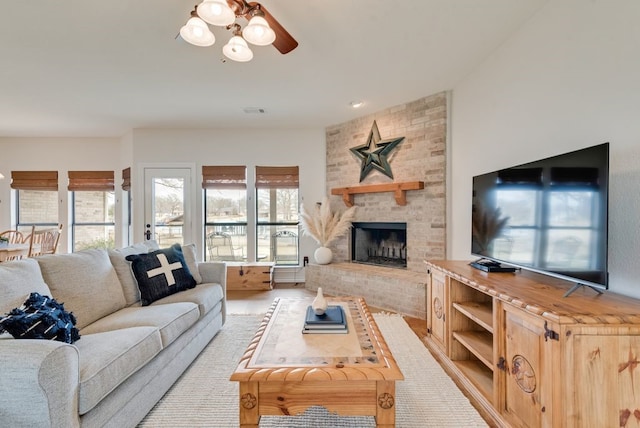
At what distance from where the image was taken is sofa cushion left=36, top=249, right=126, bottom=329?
1.82 m

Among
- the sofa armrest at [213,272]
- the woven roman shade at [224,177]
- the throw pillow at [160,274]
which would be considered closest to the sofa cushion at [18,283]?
the throw pillow at [160,274]

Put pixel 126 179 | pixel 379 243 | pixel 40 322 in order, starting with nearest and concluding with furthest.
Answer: pixel 40 322
pixel 379 243
pixel 126 179

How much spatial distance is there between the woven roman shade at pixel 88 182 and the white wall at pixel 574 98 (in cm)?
590

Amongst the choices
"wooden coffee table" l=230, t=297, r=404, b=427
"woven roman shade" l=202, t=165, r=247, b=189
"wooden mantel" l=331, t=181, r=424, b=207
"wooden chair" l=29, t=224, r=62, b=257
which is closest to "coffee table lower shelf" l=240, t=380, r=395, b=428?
"wooden coffee table" l=230, t=297, r=404, b=427

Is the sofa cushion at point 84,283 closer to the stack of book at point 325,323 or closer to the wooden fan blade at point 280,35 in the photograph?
the stack of book at point 325,323

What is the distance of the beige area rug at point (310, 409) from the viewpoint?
5.31ft

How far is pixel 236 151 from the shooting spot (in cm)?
484

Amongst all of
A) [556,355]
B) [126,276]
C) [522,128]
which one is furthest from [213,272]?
[522,128]

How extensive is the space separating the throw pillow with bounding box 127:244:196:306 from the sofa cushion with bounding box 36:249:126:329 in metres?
0.15

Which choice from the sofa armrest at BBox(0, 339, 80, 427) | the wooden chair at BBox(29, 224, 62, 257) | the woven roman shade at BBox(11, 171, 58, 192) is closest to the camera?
the sofa armrest at BBox(0, 339, 80, 427)

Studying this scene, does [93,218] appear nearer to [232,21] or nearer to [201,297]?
[201,297]

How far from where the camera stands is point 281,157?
4.82 m

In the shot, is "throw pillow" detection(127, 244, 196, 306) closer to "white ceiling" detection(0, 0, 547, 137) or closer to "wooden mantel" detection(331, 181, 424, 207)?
"white ceiling" detection(0, 0, 547, 137)

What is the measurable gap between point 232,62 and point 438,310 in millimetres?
2901
